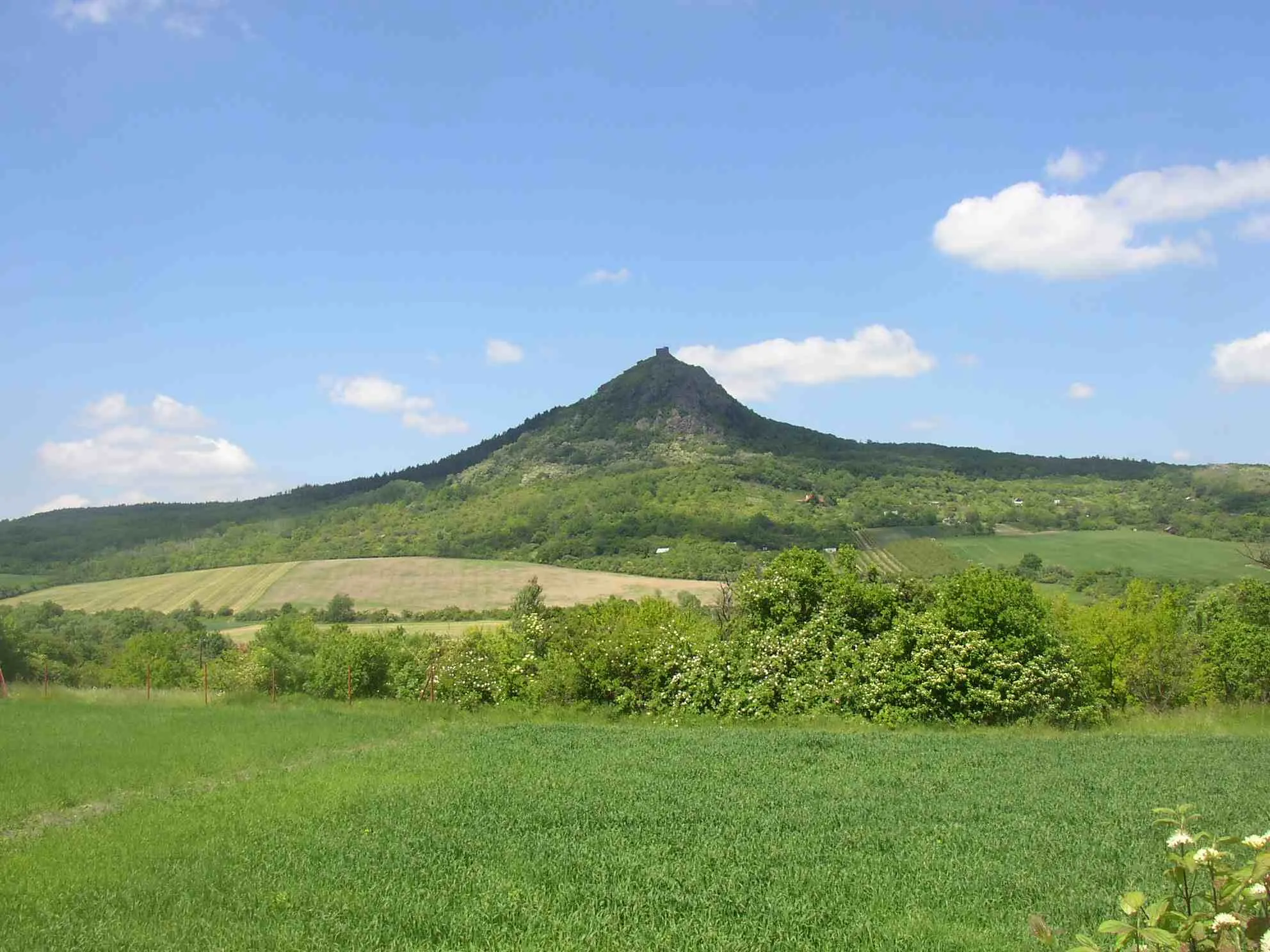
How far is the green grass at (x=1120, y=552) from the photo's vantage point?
236 feet

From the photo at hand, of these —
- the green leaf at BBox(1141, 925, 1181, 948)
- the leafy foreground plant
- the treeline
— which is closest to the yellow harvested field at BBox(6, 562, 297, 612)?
the treeline

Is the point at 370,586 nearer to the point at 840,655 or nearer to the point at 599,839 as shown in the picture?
the point at 840,655

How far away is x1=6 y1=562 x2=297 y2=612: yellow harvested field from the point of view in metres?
85.2

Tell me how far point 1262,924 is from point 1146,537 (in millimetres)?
92839

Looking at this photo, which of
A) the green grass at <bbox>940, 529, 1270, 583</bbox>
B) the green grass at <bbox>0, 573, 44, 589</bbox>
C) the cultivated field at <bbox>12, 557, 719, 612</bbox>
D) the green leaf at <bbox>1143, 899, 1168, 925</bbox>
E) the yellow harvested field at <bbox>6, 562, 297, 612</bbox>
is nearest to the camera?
the green leaf at <bbox>1143, 899, 1168, 925</bbox>

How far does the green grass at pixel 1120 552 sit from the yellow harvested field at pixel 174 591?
62.3 m

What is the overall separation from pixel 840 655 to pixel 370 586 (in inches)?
2389

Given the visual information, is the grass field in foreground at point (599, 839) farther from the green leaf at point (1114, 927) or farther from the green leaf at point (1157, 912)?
the green leaf at point (1114, 927)

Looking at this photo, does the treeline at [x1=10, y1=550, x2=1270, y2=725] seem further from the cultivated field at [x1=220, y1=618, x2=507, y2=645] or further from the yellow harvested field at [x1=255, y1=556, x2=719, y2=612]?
the yellow harvested field at [x1=255, y1=556, x2=719, y2=612]

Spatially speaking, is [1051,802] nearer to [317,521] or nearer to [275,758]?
[275,758]

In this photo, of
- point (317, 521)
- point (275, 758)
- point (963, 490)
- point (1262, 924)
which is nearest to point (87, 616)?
point (317, 521)

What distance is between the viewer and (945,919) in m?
9.96

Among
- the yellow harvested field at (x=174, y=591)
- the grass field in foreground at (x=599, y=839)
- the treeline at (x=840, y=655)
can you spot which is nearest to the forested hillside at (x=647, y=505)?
the yellow harvested field at (x=174, y=591)

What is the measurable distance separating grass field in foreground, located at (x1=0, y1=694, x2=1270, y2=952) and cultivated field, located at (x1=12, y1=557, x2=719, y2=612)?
2060 inches
